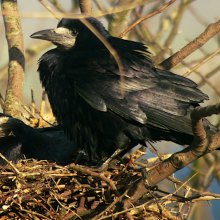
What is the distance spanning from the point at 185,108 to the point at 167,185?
144 inches

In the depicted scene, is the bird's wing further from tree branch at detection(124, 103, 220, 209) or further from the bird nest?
tree branch at detection(124, 103, 220, 209)

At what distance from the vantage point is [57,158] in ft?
13.8

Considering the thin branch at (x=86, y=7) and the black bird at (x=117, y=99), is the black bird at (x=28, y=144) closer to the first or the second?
the black bird at (x=117, y=99)

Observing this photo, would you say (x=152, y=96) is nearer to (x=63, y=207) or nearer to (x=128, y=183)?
(x=128, y=183)

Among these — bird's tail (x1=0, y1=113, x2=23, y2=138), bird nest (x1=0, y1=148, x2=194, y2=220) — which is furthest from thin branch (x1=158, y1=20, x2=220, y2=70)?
bird's tail (x1=0, y1=113, x2=23, y2=138)

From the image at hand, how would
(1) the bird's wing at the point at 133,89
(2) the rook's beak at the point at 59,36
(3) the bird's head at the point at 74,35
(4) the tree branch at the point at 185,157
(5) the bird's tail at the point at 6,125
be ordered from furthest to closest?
(3) the bird's head at the point at 74,35, (2) the rook's beak at the point at 59,36, (5) the bird's tail at the point at 6,125, (1) the bird's wing at the point at 133,89, (4) the tree branch at the point at 185,157

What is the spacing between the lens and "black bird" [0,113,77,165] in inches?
156

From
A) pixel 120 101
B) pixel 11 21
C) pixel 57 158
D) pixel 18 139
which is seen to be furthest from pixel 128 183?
pixel 11 21

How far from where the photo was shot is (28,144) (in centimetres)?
425

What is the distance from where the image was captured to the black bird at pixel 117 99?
369 centimetres

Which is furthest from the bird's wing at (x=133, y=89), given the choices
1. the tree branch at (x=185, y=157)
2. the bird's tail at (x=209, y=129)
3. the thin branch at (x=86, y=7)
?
the thin branch at (x=86, y=7)

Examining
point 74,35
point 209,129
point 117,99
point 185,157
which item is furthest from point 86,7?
point 185,157

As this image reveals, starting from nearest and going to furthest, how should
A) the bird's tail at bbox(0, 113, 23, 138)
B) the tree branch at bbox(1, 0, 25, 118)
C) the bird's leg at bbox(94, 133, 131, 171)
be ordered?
the bird's leg at bbox(94, 133, 131, 171) < the bird's tail at bbox(0, 113, 23, 138) < the tree branch at bbox(1, 0, 25, 118)

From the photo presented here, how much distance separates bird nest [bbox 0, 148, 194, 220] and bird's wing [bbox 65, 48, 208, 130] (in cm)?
70
